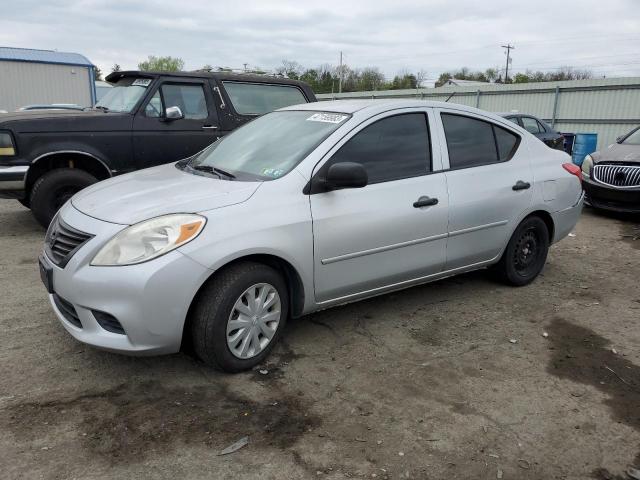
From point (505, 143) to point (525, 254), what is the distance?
1.08 metres

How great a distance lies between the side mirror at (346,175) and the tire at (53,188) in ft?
Answer: 13.0

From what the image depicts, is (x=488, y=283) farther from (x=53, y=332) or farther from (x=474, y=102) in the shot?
(x=474, y=102)

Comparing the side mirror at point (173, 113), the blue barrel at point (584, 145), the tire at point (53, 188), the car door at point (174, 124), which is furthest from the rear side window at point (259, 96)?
the blue barrel at point (584, 145)

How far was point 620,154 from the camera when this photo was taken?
866cm

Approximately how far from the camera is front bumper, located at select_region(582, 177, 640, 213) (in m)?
8.23

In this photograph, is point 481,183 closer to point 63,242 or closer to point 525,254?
point 525,254

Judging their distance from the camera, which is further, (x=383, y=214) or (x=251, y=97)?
(x=251, y=97)

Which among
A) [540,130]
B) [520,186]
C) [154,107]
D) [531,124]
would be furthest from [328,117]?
→ [540,130]

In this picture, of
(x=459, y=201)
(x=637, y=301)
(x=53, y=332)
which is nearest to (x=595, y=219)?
(x=637, y=301)

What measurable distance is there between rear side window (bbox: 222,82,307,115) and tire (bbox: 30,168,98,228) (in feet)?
6.96

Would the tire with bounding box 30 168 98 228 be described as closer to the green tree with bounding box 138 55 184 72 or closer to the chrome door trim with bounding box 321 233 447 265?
the chrome door trim with bounding box 321 233 447 265

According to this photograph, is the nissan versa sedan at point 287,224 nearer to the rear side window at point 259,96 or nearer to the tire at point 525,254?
the tire at point 525,254

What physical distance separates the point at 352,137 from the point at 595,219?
656 cm

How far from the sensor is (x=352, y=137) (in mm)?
3752
